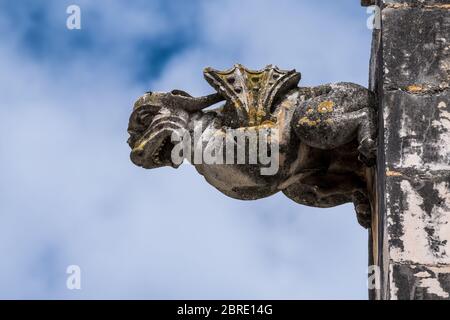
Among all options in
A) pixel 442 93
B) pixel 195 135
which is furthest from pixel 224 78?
pixel 442 93

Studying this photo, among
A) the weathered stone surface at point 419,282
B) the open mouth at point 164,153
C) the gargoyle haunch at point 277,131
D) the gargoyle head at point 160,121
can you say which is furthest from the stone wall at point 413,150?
the open mouth at point 164,153

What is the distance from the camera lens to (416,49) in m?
13.2

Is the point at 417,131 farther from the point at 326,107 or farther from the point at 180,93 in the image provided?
the point at 180,93

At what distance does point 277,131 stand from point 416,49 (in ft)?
2.87

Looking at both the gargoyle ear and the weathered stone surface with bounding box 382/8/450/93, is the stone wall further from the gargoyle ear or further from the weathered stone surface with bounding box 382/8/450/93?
the gargoyle ear

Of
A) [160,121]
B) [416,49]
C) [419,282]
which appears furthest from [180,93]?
[419,282]

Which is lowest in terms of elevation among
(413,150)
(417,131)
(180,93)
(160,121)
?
(413,150)

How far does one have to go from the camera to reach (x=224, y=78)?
13750 mm

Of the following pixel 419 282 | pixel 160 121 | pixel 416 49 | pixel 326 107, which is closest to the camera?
pixel 419 282

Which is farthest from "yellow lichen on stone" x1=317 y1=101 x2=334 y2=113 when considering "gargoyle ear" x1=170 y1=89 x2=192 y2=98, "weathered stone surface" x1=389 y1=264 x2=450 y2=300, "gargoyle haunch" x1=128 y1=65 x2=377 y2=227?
"weathered stone surface" x1=389 y1=264 x2=450 y2=300

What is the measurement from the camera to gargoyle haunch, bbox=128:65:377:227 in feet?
43.6

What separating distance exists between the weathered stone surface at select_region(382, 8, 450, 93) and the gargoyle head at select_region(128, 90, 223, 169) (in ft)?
3.62

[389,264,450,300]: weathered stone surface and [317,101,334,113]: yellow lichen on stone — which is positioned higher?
[317,101,334,113]: yellow lichen on stone
